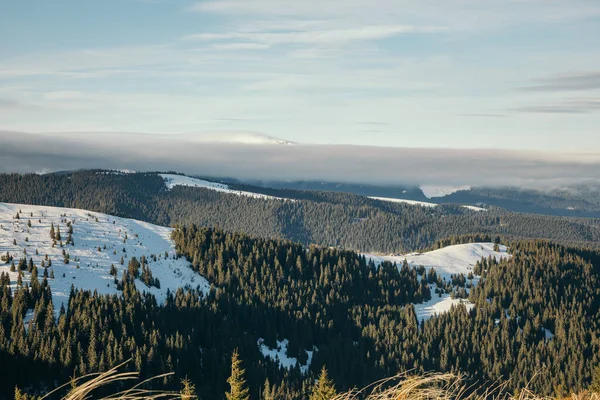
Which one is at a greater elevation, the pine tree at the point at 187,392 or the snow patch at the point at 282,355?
the pine tree at the point at 187,392

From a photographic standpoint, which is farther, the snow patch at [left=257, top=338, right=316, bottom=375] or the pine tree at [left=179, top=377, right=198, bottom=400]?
the snow patch at [left=257, top=338, right=316, bottom=375]

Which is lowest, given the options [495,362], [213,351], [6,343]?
[495,362]

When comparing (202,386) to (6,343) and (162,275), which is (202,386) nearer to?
(6,343)

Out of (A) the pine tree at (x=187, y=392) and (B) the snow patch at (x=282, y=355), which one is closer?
(A) the pine tree at (x=187, y=392)

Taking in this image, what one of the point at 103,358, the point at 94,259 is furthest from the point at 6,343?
the point at 94,259

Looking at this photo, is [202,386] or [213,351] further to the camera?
[213,351]

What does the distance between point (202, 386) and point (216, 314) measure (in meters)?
38.2

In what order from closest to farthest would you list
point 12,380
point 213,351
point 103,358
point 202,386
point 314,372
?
point 12,380 → point 103,358 → point 202,386 → point 213,351 → point 314,372

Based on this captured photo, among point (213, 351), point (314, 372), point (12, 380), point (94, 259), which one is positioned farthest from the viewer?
point (94, 259)

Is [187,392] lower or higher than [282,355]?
higher

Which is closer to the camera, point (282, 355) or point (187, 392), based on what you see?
point (187, 392)

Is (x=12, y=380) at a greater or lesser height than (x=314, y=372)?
greater

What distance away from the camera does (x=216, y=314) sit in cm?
18250

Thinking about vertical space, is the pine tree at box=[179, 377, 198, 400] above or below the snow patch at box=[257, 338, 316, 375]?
above
